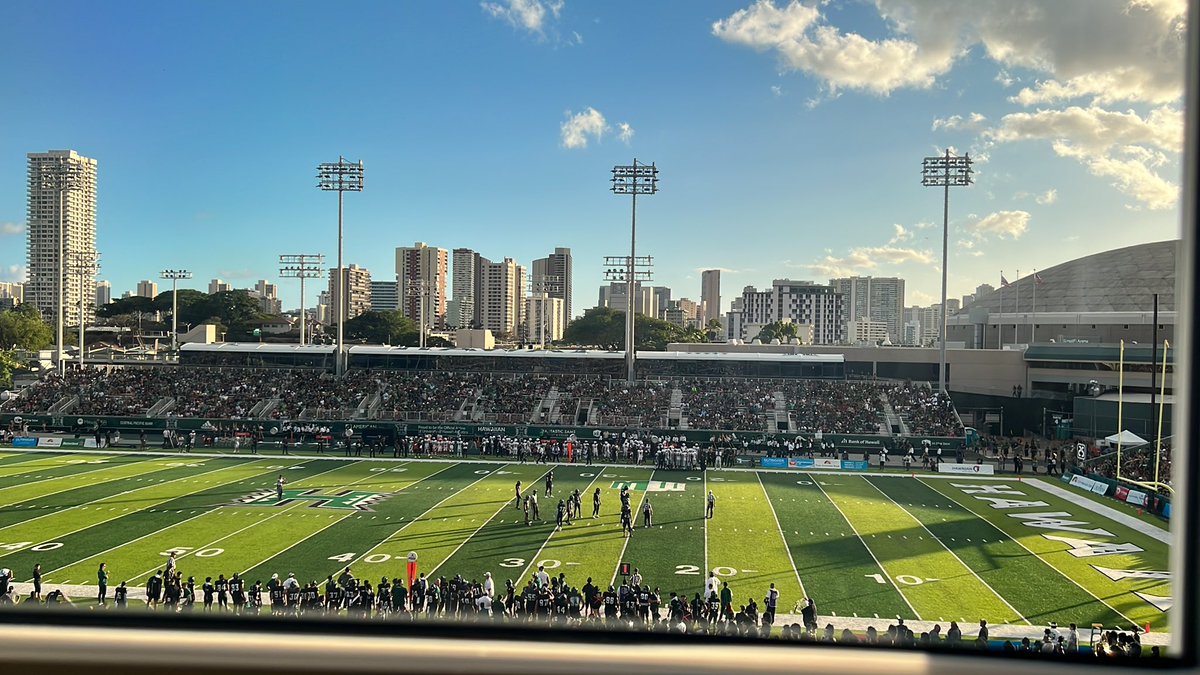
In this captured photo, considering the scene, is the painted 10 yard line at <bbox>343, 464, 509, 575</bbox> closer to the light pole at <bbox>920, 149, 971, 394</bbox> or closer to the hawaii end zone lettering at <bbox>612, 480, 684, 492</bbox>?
the hawaii end zone lettering at <bbox>612, 480, 684, 492</bbox>

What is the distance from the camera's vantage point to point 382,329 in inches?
2151

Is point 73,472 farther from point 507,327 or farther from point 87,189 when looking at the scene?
point 507,327

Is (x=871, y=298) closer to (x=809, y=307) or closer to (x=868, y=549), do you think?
(x=809, y=307)

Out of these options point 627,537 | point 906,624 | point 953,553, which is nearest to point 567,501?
point 627,537

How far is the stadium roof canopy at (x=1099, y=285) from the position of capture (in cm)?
3097

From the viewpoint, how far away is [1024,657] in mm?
1581

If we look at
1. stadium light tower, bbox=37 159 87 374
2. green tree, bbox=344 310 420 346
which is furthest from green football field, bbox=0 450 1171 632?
green tree, bbox=344 310 420 346

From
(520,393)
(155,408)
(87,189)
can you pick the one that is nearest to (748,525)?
(520,393)

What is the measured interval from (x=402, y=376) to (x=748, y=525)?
57.8 ft

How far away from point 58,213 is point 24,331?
17.8 metres

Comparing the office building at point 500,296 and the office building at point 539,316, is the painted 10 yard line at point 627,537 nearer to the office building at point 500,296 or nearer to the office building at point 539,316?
the office building at point 539,316

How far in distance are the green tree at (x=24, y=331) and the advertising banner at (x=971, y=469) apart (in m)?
46.8

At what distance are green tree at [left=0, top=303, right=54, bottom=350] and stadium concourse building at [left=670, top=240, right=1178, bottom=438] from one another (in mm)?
35901

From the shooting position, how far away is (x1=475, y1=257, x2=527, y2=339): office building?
76875mm
